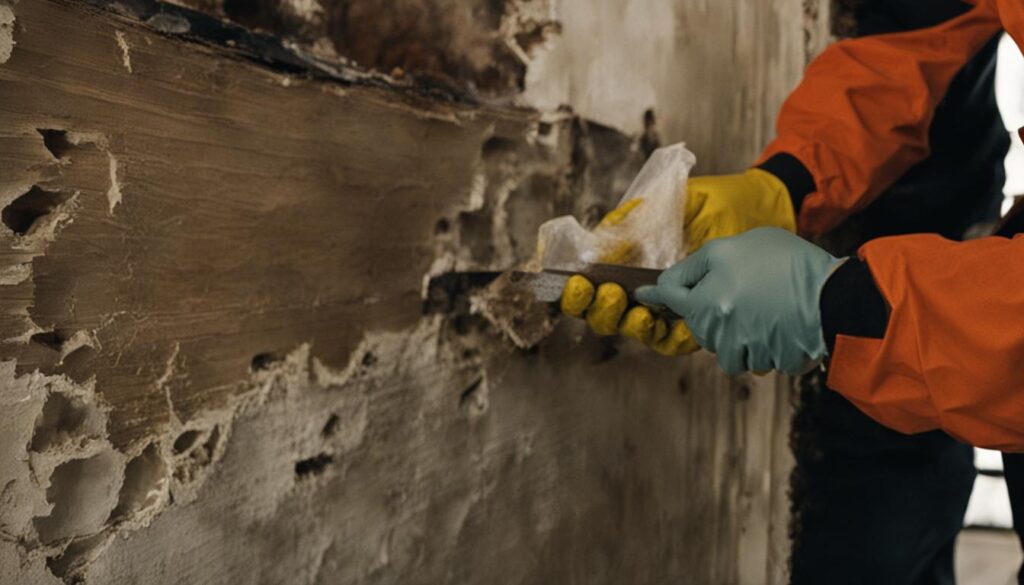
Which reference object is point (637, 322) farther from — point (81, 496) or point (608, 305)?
point (81, 496)

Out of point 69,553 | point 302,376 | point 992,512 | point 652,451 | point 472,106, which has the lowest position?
point 992,512

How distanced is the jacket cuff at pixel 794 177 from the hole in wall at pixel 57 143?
44.1 inches

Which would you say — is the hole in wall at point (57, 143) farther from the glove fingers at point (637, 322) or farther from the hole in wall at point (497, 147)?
the glove fingers at point (637, 322)

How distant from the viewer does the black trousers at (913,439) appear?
5.23 ft

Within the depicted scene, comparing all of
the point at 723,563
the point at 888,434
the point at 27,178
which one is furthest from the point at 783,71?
the point at 27,178

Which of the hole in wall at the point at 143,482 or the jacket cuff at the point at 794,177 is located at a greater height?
the jacket cuff at the point at 794,177

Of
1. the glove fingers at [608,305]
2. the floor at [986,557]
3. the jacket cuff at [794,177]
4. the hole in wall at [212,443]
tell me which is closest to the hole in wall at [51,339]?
the hole in wall at [212,443]

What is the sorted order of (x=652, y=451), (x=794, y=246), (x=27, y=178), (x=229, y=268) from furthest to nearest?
(x=652, y=451), (x=794, y=246), (x=229, y=268), (x=27, y=178)

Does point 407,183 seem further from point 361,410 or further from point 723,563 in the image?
point 723,563

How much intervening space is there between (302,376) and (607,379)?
680 mm

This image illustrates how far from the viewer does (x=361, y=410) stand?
112 centimetres

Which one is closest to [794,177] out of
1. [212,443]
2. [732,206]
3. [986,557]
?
[732,206]

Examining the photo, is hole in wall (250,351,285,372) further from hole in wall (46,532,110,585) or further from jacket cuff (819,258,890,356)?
jacket cuff (819,258,890,356)

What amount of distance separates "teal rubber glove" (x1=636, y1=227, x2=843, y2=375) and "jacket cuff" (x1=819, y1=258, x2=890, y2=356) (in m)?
0.01
